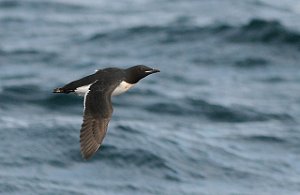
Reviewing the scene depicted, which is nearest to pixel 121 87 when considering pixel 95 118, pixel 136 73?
pixel 136 73

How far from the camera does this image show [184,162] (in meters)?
14.3

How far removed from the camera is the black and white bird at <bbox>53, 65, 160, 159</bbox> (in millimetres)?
10570

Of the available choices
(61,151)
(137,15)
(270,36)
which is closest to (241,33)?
(270,36)

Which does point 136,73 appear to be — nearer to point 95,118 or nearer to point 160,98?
point 95,118

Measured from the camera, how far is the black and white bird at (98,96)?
1057 centimetres

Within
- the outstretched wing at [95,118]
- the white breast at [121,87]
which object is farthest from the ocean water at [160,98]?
the outstretched wing at [95,118]

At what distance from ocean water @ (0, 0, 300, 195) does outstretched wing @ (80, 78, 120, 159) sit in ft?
7.08

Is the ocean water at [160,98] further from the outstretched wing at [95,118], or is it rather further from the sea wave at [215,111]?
the outstretched wing at [95,118]

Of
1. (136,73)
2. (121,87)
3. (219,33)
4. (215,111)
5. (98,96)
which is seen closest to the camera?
(98,96)

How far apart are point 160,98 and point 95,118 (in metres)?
6.54

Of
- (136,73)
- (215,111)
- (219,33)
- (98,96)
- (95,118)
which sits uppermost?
(136,73)

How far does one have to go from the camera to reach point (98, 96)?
11.0 metres

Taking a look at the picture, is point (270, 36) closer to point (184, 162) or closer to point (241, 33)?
point (241, 33)

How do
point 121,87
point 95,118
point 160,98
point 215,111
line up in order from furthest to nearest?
point 160,98
point 215,111
point 121,87
point 95,118
